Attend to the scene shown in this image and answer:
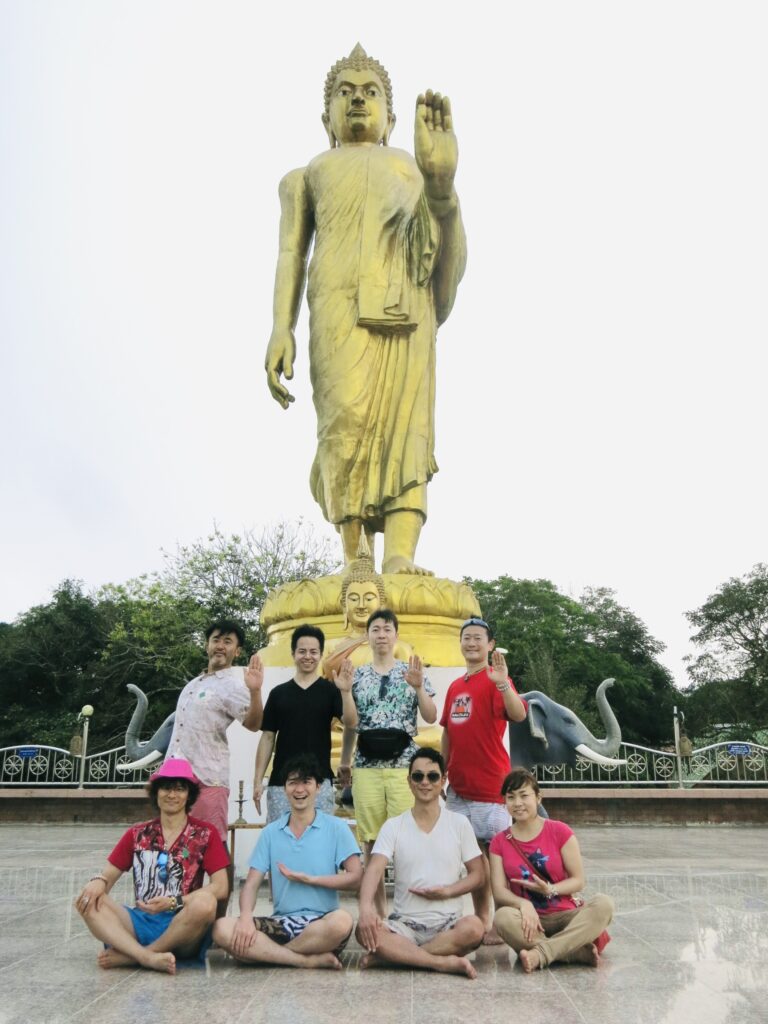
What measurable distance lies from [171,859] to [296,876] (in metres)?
0.43

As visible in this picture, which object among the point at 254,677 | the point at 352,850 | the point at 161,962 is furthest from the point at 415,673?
the point at 161,962

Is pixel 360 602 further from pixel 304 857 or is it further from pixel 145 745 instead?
pixel 145 745

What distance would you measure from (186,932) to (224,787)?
0.81 m

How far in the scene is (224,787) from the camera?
3742 mm

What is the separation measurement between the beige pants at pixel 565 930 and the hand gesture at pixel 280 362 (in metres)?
4.61

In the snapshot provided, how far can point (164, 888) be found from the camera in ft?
10.2

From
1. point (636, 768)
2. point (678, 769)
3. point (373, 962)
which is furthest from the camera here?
point (636, 768)

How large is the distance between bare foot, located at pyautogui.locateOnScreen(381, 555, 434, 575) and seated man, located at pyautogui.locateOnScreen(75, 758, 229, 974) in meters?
3.18

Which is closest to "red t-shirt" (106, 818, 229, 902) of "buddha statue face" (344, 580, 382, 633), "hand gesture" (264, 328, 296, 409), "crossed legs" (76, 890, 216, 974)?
"crossed legs" (76, 890, 216, 974)

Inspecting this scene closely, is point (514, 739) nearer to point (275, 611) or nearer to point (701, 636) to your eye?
point (275, 611)

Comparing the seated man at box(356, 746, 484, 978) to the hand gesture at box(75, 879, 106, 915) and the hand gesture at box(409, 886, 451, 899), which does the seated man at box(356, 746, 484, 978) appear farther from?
the hand gesture at box(75, 879, 106, 915)

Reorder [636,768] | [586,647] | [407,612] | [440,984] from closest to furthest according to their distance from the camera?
[440,984] → [407,612] → [636,768] → [586,647]

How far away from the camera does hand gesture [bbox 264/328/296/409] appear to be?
22.8 feet

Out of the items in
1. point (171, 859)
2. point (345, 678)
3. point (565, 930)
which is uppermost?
point (345, 678)
